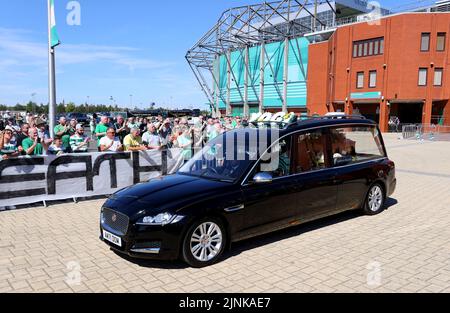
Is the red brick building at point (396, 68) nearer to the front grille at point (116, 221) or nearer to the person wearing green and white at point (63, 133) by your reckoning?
the person wearing green and white at point (63, 133)

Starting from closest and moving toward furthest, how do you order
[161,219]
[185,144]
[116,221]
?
[161,219], [116,221], [185,144]

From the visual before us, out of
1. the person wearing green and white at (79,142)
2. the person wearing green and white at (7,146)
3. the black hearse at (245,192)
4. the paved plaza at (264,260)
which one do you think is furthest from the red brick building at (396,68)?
the person wearing green and white at (7,146)

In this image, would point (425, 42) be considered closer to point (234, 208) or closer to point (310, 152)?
point (310, 152)

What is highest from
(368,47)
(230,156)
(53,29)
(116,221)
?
(368,47)

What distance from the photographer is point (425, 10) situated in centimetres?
4012

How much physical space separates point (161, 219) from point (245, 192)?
48.0 inches

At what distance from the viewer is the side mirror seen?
17.0ft

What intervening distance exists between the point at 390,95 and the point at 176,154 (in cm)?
3355

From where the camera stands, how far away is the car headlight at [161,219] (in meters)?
4.52

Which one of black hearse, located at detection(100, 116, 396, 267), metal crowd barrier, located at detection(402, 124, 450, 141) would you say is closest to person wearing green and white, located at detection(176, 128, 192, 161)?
black hearse, located at detection(100, 116, 396, 267)

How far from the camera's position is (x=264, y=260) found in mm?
5059

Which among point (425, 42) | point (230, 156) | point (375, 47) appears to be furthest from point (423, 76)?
point (230, 156)

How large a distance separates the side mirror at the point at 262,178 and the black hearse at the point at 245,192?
14 mm

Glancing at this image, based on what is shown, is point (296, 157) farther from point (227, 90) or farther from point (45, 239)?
point (227, 90)
